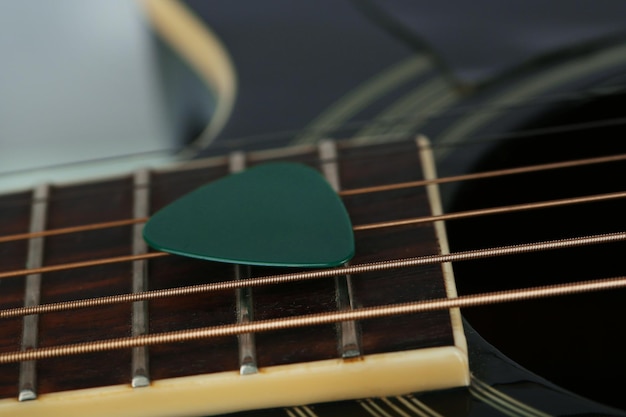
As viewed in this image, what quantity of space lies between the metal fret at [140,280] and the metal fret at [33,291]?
0.08m

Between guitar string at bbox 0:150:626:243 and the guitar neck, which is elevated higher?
guitar string at bbox 0:150:626:243

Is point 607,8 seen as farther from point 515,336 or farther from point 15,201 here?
point 15,201

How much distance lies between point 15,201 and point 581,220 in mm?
539

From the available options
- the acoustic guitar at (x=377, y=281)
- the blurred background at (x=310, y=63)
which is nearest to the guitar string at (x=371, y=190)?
the acoustic guitar at (x=377, y=281)

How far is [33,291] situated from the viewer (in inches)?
28.0

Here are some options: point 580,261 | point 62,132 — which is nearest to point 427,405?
point 580,261

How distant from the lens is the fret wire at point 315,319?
0.58 meters

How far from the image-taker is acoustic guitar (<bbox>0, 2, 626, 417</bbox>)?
62 cm

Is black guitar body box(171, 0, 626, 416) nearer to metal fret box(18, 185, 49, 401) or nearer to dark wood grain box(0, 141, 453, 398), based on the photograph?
dark wood grain box(0, 141, 453, 398)

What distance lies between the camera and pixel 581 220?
862 millimetres

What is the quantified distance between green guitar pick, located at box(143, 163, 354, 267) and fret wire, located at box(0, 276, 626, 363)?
0.06 metres

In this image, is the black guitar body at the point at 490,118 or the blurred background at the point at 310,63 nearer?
the black guitar body at the point at 490,118

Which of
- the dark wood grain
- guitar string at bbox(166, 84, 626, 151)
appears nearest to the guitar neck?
the dark wood grain

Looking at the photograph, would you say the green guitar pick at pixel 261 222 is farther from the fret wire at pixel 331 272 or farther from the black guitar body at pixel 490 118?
the black guitar body at pixel 490 118
